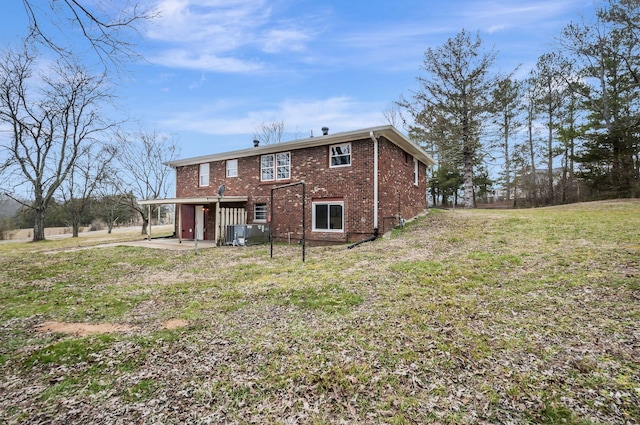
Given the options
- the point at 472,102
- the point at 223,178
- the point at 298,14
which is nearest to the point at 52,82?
the point at 223,178

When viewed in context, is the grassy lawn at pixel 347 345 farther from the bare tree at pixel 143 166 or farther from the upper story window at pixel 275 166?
the bare tree at pixel 143 166

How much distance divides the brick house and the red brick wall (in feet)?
0.13

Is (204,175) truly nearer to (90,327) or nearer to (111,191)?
(90,327)

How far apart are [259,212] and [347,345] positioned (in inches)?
483

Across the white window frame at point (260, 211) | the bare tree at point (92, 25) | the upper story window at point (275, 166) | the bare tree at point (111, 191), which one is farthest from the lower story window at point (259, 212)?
the bare tree at point (111, 191)

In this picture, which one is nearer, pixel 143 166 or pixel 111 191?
pixel 111 191

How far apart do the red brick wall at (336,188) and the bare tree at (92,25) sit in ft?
29.3

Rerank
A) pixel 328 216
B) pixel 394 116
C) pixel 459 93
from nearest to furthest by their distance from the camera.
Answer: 1. pixel 328 216
2. pixel 459 93
3. pixel 394 116

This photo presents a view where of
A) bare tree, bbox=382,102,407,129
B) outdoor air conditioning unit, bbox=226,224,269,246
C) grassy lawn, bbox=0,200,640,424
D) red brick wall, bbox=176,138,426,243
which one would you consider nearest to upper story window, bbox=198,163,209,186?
red brick wall, bbox=176,138,426,243

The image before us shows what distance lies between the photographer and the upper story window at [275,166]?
46.8ft

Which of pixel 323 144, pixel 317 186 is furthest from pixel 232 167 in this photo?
pixel 323 144

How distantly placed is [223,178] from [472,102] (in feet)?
59.0

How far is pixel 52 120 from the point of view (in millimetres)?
20734

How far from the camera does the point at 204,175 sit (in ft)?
58.0
